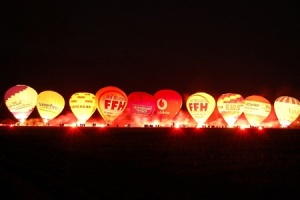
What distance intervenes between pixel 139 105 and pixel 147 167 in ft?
88.6

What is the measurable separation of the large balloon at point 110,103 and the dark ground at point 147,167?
11857 millimetres

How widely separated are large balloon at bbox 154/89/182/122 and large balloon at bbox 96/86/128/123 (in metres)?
5.03

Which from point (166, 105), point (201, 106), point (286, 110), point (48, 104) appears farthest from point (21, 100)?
point (286, 110)

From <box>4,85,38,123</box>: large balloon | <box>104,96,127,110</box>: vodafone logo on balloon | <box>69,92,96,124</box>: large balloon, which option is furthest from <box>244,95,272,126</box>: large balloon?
<box>4,85,38,123</box>: large balloon

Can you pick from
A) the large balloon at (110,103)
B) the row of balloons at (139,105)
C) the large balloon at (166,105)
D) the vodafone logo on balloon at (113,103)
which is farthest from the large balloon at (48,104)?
the large balloon at (166,105)

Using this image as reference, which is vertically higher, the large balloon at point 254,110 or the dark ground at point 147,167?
the large balloon at point 254,110

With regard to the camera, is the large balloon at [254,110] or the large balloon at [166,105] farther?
the large balloon at [254,110]

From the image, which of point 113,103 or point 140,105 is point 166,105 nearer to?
point 140,105

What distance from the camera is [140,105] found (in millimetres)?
45188

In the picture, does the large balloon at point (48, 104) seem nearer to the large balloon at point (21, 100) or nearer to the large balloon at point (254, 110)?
the large balloon at point (21, 100)

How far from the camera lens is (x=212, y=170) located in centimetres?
1759

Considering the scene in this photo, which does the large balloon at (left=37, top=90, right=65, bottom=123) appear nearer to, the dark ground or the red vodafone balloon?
the red vodafone balloon

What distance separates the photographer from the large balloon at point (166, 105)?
4609 cm

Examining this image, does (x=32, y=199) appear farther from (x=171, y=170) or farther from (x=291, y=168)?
(x=291, y=168)
